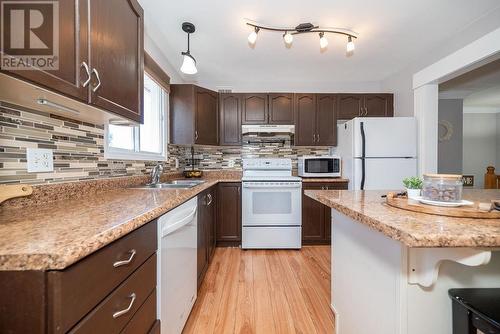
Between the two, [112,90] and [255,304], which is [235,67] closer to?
[112,90]

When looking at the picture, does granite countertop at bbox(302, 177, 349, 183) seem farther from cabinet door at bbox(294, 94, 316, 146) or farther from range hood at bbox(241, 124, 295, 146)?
range hood at bbox(241, 124, 295, 146)

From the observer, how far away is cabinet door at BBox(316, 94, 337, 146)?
328 cm

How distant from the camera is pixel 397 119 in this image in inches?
106

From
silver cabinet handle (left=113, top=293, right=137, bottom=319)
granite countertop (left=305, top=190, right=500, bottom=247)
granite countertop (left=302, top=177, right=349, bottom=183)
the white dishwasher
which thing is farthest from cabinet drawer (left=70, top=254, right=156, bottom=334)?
granite countertop (left=302, top=177, right=349, bottom=183)

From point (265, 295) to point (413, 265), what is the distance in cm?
135

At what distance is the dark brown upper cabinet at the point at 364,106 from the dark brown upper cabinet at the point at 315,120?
0.47 ft

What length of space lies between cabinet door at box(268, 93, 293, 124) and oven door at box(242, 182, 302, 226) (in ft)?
3.22

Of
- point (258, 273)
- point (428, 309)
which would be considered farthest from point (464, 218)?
point (258, 273)

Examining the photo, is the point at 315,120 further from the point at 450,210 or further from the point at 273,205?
the point at 450,210

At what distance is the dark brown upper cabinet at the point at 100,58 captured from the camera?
32.1 inches

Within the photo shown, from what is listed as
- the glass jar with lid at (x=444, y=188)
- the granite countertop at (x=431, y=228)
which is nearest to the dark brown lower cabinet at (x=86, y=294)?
the granite countertop at (x=431, y=228)

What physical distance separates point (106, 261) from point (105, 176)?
114 cm

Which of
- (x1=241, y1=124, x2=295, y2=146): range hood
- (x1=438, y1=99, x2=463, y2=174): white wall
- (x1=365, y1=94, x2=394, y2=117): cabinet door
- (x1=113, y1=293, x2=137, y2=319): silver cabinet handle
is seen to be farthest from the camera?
(x1=438, y1=99, x2=463, y2=174): white wall

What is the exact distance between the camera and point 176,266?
1254 millimetres
